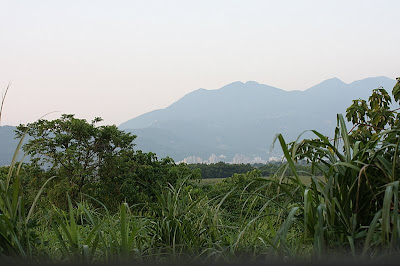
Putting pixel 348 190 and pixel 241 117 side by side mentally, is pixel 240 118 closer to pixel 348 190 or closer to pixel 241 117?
pixel 241 117

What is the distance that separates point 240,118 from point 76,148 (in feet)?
414

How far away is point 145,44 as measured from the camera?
2920 centimetres

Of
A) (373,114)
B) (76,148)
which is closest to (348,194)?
(373,114)

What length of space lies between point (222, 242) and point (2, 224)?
82 centimetres

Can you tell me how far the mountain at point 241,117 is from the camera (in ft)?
298

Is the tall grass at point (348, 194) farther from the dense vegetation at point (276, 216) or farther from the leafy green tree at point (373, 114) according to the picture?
the leafy green tree at point (373, 114)

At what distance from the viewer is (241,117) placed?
133m

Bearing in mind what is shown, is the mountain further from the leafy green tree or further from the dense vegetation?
the dense vegetation

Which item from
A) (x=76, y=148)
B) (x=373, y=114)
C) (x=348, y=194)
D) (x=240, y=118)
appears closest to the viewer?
(x=348, y=194)

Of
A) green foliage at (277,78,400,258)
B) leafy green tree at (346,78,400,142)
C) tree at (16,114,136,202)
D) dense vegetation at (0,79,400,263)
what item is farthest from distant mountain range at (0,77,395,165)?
green foliage at (277,78,400,258)

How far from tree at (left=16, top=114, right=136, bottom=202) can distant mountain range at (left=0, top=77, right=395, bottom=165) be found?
64384 mm

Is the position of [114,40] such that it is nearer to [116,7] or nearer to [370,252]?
[116,7]

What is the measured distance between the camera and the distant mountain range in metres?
89.6

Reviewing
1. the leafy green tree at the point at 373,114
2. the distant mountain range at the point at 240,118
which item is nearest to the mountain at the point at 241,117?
the distant mountain range at the point at 240,118
